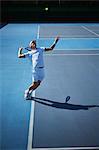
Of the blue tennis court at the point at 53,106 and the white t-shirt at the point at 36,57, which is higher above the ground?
the white t-shirt at the point at 36,57

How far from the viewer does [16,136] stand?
7.83 metres

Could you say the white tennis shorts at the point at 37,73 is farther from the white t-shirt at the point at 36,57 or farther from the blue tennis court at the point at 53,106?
the blue tennis court at the point at 53,106

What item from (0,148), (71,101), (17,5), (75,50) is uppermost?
(17,5)

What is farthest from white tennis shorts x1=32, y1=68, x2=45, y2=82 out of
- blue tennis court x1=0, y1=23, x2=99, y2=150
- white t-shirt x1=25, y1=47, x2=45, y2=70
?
blue tennis court x1=0, y1=23, x2=99, y2=150

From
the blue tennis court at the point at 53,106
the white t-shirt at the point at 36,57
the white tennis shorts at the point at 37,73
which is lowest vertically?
the blue tennis court at the point at 53,106

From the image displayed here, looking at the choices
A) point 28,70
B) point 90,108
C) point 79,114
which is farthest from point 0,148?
point 28,70

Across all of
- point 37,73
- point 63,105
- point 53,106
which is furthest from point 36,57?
point 63,105

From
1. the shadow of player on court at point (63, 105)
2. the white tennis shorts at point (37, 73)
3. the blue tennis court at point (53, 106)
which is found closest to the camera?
the blue tennis court at point (53, 106)

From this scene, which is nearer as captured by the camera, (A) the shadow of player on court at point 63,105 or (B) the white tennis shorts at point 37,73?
(A) the shadow of player on court at point 63,105

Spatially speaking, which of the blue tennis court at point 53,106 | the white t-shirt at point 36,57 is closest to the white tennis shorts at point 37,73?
the white t-shirt at point 36,57

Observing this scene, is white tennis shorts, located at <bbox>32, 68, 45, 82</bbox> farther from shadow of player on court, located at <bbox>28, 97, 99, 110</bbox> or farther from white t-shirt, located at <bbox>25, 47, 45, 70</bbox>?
shadow of player on court, located at <bbox>28, 97, 99, 110</bbox>

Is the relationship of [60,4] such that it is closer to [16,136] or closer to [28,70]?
[28,70]

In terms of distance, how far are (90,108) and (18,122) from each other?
2.23 meters

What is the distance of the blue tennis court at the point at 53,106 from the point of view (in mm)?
7633
